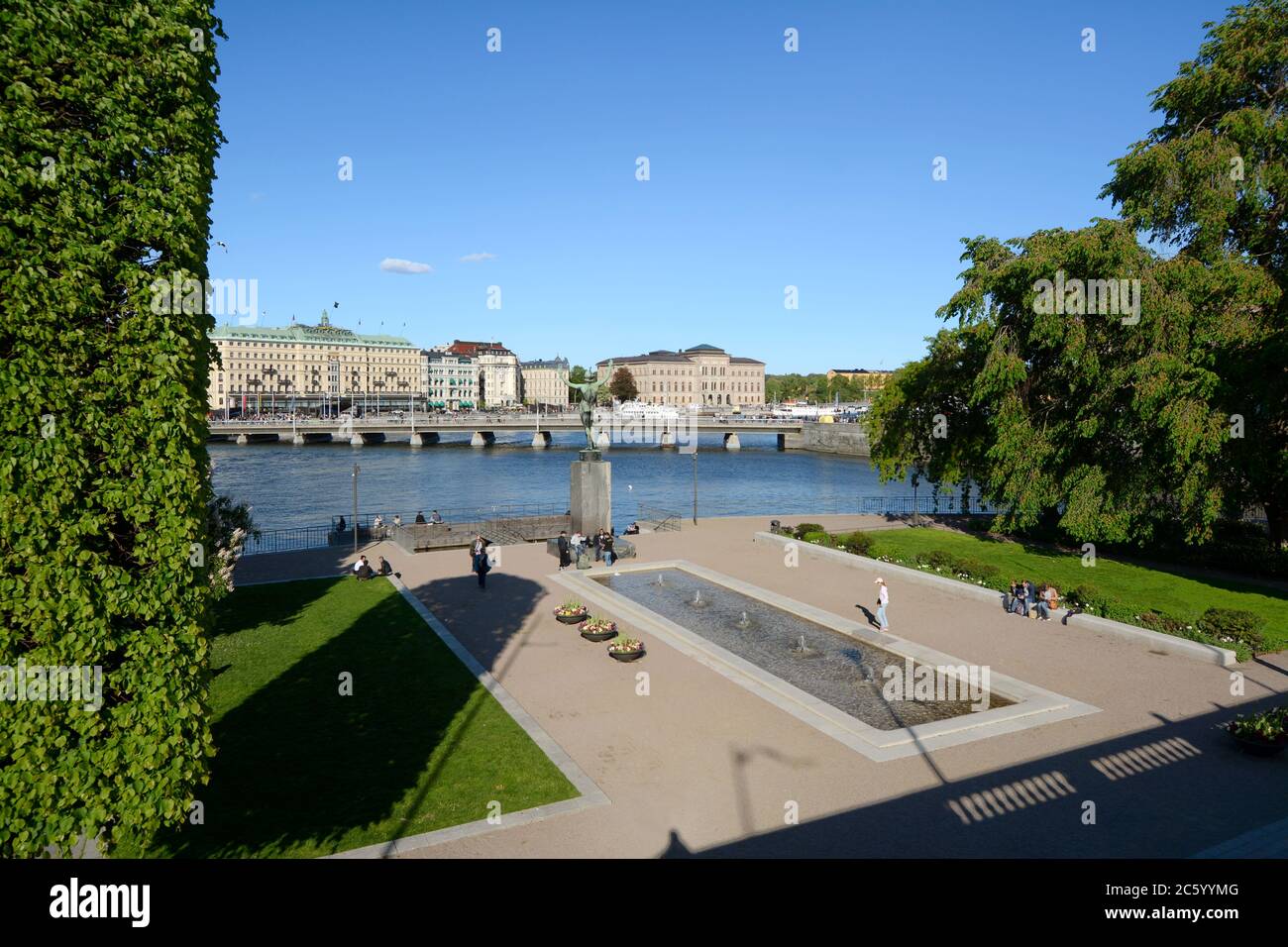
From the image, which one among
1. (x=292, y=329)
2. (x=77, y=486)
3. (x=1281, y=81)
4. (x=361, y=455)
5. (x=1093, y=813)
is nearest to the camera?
(x=77, y=486)

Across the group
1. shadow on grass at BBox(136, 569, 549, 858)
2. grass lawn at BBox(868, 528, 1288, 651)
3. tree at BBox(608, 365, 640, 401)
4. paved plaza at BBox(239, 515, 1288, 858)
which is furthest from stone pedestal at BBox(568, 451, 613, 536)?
tree at BBox(608, 365, 640, 401)

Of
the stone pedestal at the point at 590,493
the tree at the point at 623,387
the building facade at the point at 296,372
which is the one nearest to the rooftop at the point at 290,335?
the building facade at the point at 296,372

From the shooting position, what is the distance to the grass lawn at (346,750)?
10125mm

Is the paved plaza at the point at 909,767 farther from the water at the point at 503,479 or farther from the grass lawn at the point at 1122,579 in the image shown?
the water at the point at 503,479

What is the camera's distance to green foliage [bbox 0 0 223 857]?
7.00 metres

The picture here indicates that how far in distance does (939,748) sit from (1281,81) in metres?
31.5

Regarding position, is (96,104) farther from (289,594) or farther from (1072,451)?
(1072,451)

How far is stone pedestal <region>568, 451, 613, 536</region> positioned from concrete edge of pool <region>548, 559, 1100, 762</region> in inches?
405

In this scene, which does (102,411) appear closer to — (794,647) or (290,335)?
(794,647)

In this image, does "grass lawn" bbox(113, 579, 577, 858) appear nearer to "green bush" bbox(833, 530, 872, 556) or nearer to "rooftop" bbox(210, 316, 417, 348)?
"green bush" bbox(833, 530, 872, 556)

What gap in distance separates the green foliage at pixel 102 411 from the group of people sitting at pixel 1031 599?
21.4m

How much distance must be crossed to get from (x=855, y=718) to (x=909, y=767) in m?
2.02
